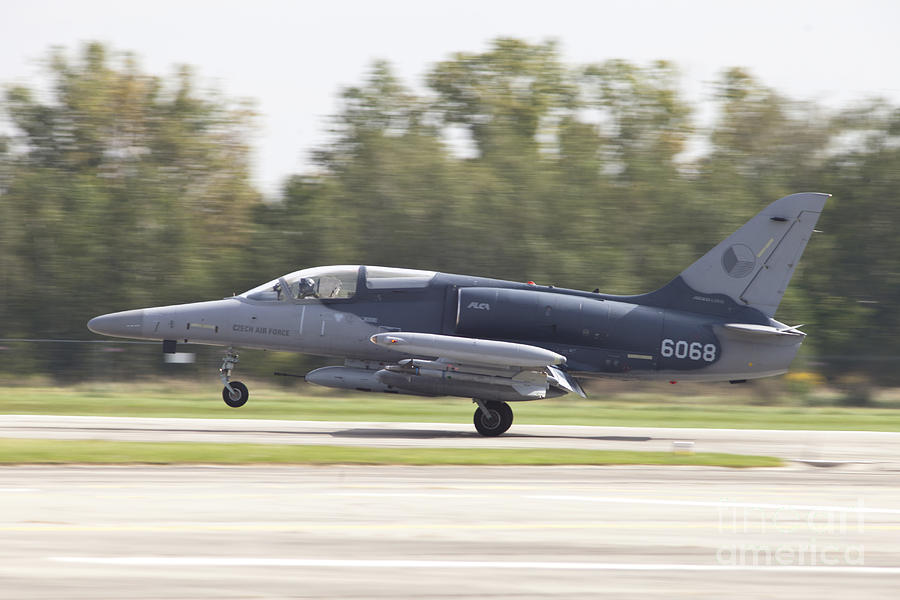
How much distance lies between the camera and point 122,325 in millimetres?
19172

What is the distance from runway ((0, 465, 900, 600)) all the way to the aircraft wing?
4.67 metres

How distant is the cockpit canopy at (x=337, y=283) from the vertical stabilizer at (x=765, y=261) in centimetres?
543

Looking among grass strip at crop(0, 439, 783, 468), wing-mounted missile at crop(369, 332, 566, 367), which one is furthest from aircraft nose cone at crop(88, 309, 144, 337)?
wing-mounted missile at crop(369, 332, 566, 367)

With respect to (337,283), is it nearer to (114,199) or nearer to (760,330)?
(760,330)

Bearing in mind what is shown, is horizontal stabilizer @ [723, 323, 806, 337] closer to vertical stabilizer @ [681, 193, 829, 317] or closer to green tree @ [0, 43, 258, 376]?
vertical stabilizer @ [681, 193, 829, 317]

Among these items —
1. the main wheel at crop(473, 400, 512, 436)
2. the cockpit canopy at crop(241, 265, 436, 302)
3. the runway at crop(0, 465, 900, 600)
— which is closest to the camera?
the runway at crop(0, 465, 900, 600)

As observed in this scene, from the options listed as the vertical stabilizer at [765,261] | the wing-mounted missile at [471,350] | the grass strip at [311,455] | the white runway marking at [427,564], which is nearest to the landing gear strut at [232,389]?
the wing-mounted missile at [471,350]

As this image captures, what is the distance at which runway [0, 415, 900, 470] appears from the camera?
1656cm

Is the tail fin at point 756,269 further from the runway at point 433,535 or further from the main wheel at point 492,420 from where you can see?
the runway at point 433,535

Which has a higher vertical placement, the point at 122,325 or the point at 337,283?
the point at 337,283

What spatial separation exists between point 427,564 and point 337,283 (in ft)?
38.4

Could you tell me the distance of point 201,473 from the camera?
492 inches

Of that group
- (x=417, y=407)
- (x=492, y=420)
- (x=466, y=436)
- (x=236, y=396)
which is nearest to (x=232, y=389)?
(x=236, y=396)

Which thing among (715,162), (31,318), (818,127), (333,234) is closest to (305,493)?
(333,234)
